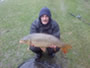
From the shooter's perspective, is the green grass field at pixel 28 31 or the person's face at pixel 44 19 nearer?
the person's face at pixel 44 19

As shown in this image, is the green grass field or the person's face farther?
the green grass field

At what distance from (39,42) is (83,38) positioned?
200 centimetres

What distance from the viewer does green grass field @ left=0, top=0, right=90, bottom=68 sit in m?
2.81

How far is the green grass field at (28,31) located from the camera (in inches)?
111

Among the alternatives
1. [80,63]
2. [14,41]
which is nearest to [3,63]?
[14,41]

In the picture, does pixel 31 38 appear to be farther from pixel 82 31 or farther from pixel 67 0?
pixel 67 0

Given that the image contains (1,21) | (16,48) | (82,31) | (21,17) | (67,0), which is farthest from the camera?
(67,0)

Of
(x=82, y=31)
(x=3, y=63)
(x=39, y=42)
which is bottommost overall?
(x=3, y=63)

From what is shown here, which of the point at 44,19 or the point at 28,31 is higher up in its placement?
the point at 44,19

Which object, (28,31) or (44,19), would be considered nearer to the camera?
(44,19)

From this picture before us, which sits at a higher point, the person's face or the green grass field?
the person's face

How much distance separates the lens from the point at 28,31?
388 centimetres

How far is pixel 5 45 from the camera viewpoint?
10.7 feet

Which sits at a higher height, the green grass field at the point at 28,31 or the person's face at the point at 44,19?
the person's face at the point at 44,19
